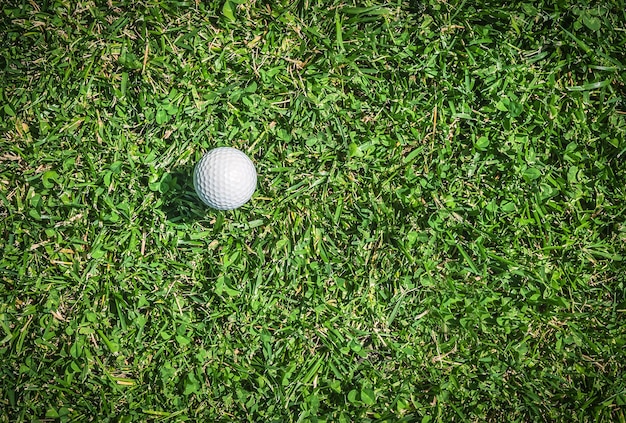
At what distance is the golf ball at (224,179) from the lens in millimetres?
2301

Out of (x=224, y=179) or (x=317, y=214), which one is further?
(x=317, y=214)

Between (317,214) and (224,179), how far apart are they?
545 mm

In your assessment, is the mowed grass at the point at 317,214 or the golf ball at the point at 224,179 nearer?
the golf ball at the point at 224,179

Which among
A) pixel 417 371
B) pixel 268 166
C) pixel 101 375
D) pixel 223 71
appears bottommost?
pixel 101 375

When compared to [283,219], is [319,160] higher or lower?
higher

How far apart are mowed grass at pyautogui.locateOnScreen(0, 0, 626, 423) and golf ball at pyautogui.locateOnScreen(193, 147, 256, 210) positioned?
20cm

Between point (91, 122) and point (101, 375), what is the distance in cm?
131

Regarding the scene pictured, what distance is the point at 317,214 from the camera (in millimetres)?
2578

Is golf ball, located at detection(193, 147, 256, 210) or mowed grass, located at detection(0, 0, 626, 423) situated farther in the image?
mowed grass, located at detection(0, 0, 626, 423)

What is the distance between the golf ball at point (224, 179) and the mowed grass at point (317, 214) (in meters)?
0.20

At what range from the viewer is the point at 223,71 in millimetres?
2619

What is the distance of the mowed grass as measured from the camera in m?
2.50

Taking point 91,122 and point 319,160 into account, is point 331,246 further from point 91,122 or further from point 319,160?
point 91,122

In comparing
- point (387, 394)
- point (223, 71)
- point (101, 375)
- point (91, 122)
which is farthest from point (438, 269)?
point (91, 122)
